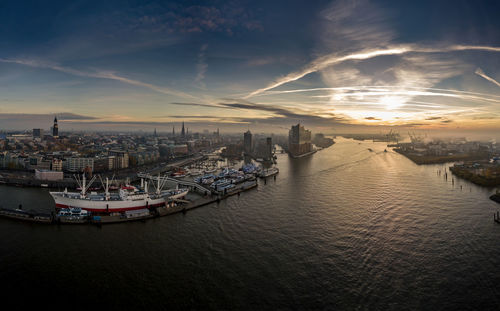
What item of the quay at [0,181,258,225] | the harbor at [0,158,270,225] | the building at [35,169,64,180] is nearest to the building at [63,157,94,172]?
the building at [35,169,64,180]

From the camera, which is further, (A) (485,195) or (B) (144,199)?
(A) (485,195)

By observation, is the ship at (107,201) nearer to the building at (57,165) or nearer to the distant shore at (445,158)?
the building at (57,165)

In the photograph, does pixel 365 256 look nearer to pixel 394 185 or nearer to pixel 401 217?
pixel 401 217

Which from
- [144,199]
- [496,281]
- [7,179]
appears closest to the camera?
[496,281]

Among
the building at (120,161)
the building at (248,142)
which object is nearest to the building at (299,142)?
the building at (248,142)

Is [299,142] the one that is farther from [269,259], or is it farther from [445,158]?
[269,259]

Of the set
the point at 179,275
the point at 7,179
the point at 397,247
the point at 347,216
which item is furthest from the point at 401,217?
the point at 7,179

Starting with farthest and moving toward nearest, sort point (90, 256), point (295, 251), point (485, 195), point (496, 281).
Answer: point (485, 195)
point (295, 251)
point (90, 256)
point (496, 281)

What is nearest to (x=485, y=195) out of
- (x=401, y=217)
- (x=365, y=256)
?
(x=401, y=217)
